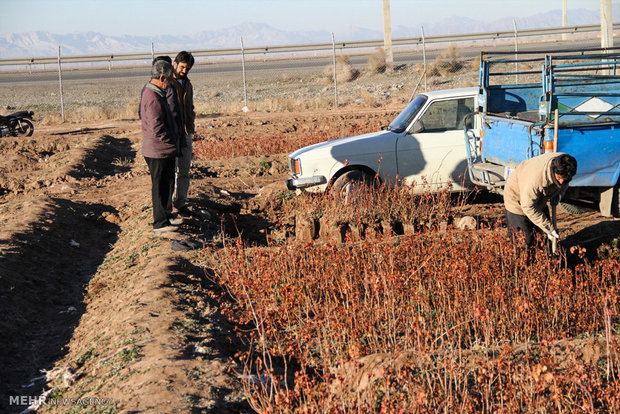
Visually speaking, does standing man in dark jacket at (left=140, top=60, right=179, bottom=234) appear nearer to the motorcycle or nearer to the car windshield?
the car windshield

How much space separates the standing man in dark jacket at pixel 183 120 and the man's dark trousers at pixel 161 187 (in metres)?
0.23

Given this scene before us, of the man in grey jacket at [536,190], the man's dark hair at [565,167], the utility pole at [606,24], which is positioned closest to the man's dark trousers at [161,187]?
the man in grey jacket at [536,190]

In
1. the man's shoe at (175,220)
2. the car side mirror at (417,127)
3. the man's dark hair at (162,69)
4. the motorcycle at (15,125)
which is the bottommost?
the man's shoe at (175,220)

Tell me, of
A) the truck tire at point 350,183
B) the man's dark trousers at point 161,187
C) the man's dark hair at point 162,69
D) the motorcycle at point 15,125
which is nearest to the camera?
the man's dark hair at point 162,69

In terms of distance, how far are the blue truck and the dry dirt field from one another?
0.53 meters

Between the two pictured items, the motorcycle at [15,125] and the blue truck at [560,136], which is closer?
the blue truck at [560,136]

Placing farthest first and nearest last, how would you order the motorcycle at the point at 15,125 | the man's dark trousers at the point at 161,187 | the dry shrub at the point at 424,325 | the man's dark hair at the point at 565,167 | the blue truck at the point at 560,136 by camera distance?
the motorcycle at the point at 15,125, the man's dark trousers at the point at 161,187, the blue truck at the point at 560,136, the man's dark hair at the point at 565,167, the dry shrub at the point at 424,325

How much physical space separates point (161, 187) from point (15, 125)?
13.8m

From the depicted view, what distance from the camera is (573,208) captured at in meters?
9.73

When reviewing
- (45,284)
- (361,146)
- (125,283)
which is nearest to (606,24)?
(361,146)

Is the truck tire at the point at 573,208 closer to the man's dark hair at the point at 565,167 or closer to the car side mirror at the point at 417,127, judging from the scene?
the car side mirror at the point at 417,127

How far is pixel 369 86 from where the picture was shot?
33.2 meters

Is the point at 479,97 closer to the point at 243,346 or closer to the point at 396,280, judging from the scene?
the point at 396,280

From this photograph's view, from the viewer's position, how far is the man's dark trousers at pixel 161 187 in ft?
28.6
